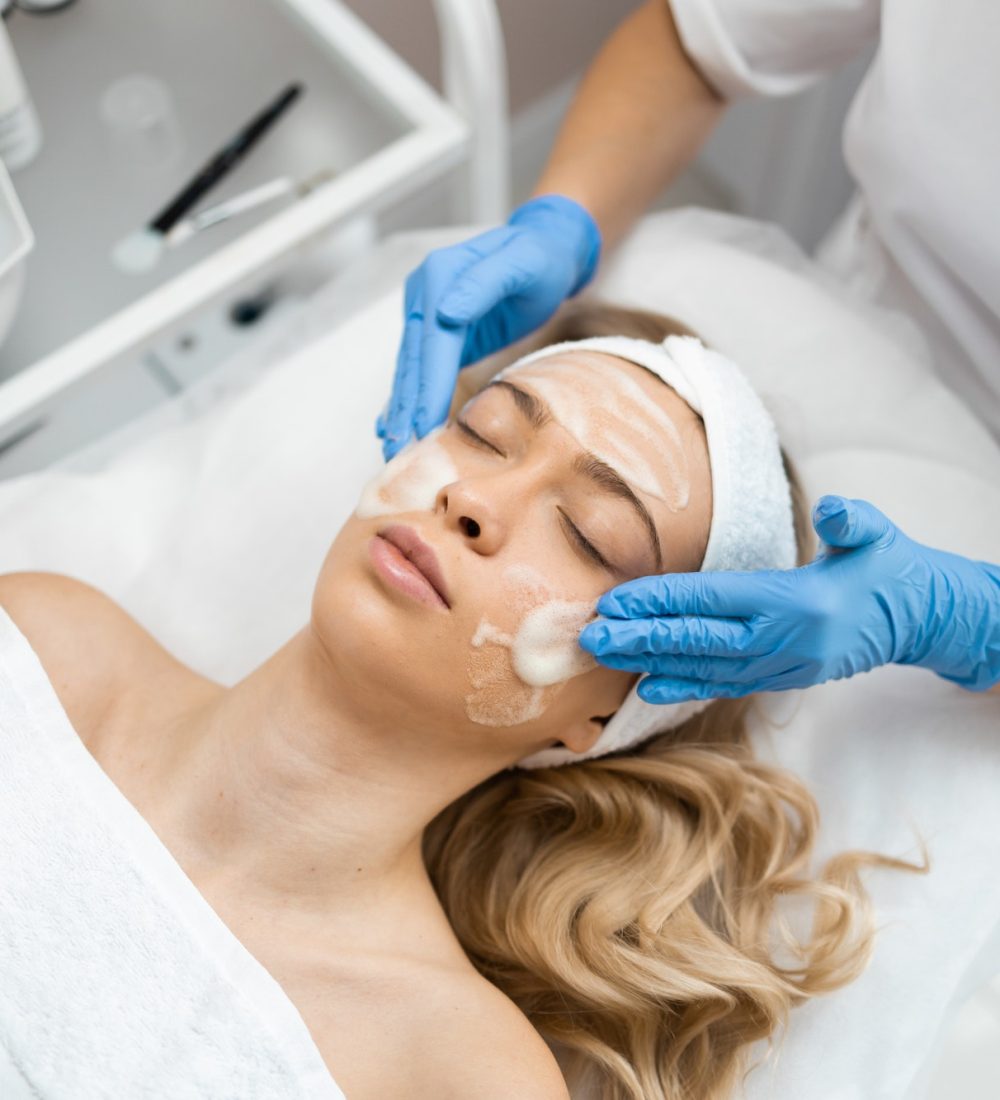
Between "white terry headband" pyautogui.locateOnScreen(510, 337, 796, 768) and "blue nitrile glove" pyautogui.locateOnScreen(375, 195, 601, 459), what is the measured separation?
0.10 m

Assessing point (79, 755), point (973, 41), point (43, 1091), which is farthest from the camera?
point (973, 41)

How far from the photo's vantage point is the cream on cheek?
104 cm

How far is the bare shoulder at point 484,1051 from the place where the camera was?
1030mm

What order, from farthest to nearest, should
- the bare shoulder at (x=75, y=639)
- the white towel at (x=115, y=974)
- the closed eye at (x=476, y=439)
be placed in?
the bare shoulder at (x=75, y=639)
the closed eye at (x=476, y=439)
the white towel at (x=115, y=974)

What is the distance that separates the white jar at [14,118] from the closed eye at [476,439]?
2.45 ft

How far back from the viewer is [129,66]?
64.8 inches

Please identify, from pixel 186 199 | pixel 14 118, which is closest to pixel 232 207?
pixel 186 199

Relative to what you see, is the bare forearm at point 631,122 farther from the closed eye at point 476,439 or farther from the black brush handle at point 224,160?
the closed eye at point 476,439

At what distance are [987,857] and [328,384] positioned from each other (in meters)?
1.00

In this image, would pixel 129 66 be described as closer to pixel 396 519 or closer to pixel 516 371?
pixel 516 371

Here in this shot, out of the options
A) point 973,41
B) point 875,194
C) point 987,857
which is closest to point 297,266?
point 875,194

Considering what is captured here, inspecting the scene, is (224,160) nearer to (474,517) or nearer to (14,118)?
(14,118)

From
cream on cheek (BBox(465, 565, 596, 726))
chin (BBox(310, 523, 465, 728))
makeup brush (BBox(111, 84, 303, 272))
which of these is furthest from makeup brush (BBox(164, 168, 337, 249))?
cream on cheek (BBox(465, 565, 596, 726))

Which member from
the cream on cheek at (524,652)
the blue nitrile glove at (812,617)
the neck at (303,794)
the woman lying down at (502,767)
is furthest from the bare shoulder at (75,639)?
the blue nitrile glove at (812,617)
